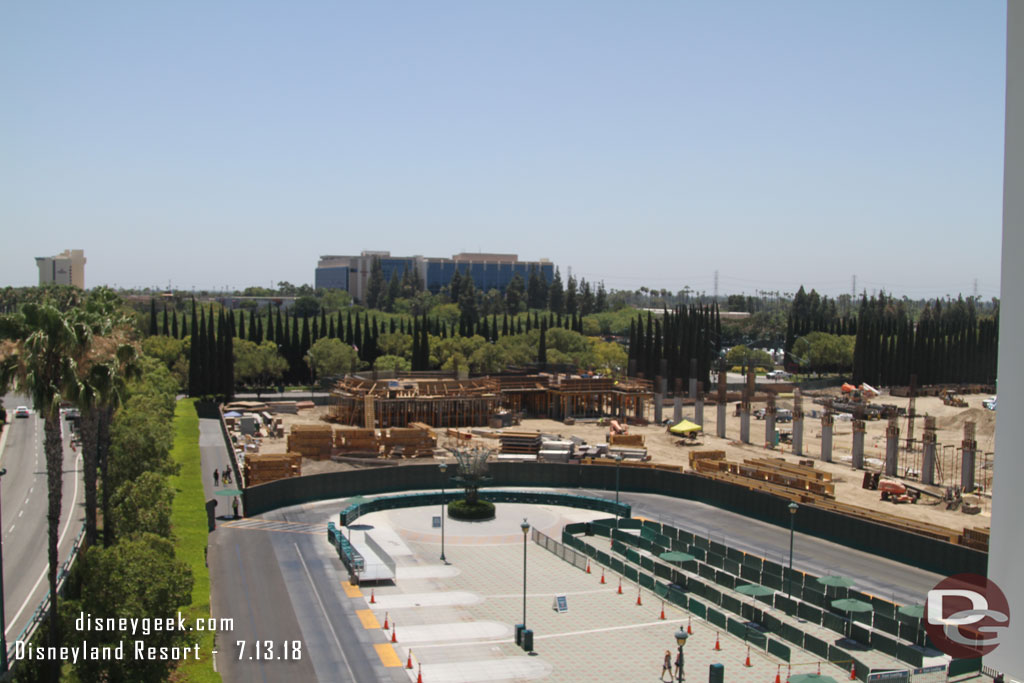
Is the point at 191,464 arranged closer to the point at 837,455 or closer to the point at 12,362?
the point at 12,362

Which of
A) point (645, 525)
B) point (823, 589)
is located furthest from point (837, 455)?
point (823, 589)

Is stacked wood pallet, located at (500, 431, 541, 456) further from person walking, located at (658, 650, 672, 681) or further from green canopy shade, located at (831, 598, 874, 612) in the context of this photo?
person walking, located at (658, 650, 672, 681)

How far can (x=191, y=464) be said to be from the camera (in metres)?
53.4

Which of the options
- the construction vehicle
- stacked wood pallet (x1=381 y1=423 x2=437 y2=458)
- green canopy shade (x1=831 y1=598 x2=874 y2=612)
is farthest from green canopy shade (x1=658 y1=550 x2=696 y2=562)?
the construction vehicle

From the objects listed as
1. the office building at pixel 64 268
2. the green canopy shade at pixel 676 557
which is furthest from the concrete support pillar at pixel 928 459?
the office building at pixel 64 268

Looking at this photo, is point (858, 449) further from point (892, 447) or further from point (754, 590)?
point (754, 590)

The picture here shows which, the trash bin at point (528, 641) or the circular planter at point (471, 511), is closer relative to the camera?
the trash bin at point (528, 641)

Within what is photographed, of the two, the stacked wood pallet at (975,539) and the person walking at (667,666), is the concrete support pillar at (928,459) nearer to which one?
the stacked wood pallet at (975,539)

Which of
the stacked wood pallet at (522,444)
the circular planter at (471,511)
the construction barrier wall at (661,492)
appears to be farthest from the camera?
the stacked wood pallet at (522,444)

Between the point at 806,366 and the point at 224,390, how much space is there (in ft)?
324

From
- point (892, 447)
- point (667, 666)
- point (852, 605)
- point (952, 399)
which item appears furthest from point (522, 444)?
point (952, 399)

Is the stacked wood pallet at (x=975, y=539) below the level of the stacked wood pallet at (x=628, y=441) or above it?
above

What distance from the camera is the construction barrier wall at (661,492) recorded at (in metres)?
39.8

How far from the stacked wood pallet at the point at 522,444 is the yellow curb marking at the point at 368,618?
110ft
